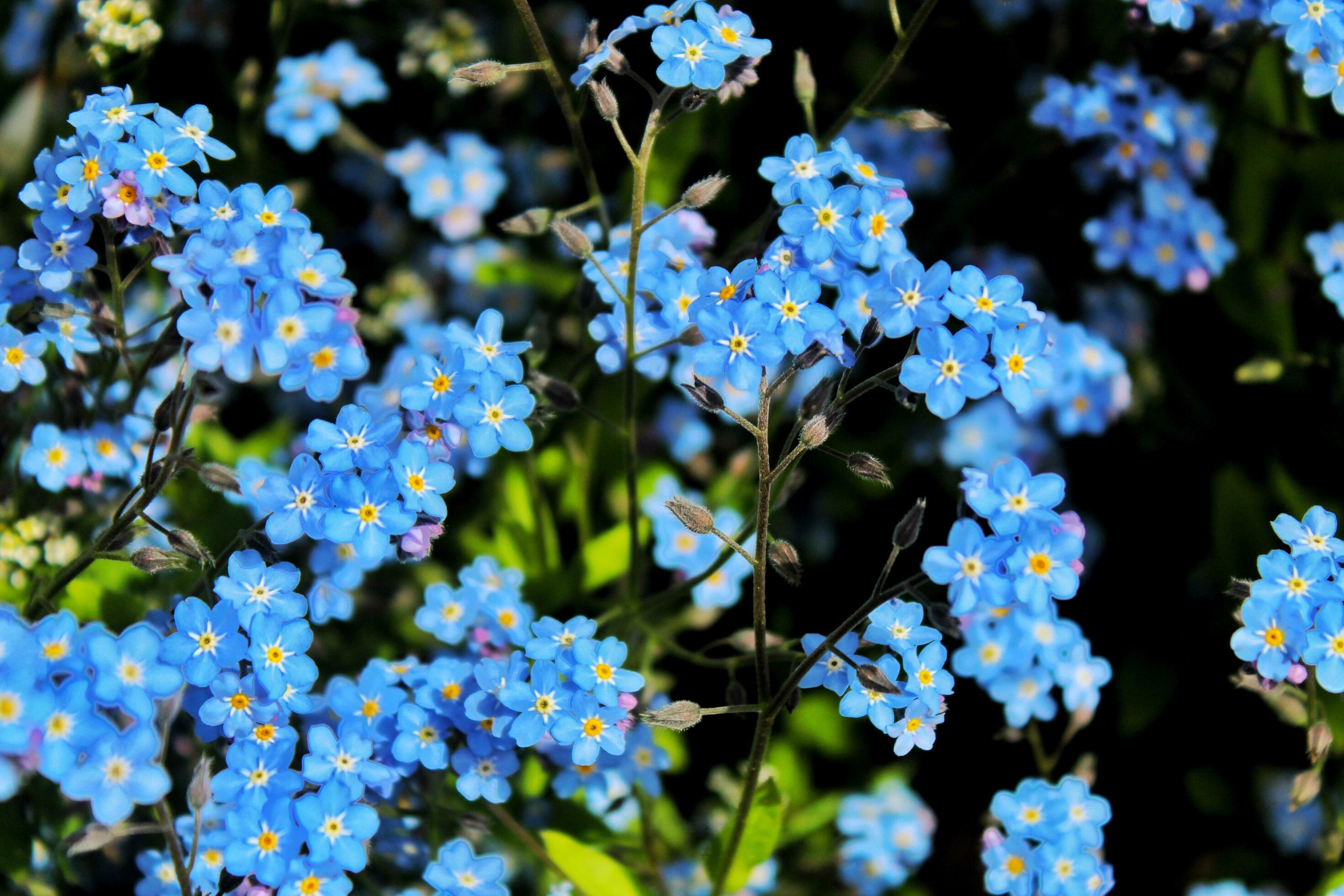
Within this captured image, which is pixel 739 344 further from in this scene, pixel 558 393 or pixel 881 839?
pixel 881 839

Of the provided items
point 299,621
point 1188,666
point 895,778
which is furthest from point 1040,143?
point 299,621

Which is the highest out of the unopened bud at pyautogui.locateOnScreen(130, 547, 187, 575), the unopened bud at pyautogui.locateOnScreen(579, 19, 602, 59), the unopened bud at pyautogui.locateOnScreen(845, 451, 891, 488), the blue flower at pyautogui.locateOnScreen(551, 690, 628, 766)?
the unopened bud at pyautogui.locateOnScreen(579, 19, 602, 59)

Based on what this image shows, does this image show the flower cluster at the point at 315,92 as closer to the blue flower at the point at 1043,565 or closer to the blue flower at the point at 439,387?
the blue flower at the point at 439,387

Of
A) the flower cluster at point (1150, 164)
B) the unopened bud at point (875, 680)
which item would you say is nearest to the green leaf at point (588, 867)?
the unopened bud at point (875, 680)

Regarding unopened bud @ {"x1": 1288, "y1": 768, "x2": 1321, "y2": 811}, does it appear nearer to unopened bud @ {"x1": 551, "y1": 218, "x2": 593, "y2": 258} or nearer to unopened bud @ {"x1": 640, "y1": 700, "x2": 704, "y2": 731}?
unopened bud @ {"x1": 640, "y1": 700, "x2": 704, "y2": 731}

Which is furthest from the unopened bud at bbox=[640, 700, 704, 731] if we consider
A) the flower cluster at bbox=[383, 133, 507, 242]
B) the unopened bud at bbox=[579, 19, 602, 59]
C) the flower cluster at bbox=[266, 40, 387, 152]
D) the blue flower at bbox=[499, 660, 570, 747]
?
the flower cluster at bbox=[266, 40, 387, 152]

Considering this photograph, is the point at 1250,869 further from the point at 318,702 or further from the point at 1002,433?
the point at 318,702

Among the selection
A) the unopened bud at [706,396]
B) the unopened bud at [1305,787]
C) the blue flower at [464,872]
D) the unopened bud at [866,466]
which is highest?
the unopened bud at [706,396]
